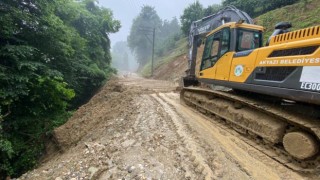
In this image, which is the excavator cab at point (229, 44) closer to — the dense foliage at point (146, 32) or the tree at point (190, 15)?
the tree at point (190, 15)

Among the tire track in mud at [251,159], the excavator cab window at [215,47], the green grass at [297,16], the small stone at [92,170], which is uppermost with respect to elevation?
the green grass at [297,16]

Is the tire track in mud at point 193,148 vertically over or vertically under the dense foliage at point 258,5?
under

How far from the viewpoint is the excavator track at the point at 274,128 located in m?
4.10

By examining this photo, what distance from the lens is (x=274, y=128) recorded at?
468 centimetres

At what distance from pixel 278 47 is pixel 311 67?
35.0 inches

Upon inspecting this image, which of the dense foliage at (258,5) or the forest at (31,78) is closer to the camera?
the forest at (31,78)

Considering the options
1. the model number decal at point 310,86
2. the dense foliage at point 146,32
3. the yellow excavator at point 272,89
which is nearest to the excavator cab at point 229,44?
the yellow excavator at point 272,89

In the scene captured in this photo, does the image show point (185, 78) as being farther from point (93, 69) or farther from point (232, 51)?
point (93, 69)

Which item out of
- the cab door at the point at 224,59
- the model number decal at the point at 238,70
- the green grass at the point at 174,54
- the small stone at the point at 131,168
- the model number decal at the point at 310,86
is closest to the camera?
the model number decal at the point at 310,86

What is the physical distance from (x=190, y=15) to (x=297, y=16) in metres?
16.5

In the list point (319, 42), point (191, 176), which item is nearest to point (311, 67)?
point (319, 42)

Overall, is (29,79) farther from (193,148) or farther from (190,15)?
(190,15)

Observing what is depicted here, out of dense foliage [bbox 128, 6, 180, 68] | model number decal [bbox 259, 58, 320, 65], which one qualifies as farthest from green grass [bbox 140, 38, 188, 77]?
model number decal [bbox 259, 58, 320, 65]

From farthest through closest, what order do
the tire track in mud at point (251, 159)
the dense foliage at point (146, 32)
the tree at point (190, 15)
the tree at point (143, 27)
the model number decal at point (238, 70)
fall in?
the tree at point (143, 27), the dense foliage at point (146, 32), the tree at point (190, 15), the model number decal at point (238, 70), the tire track in mud at point (251, 159)
